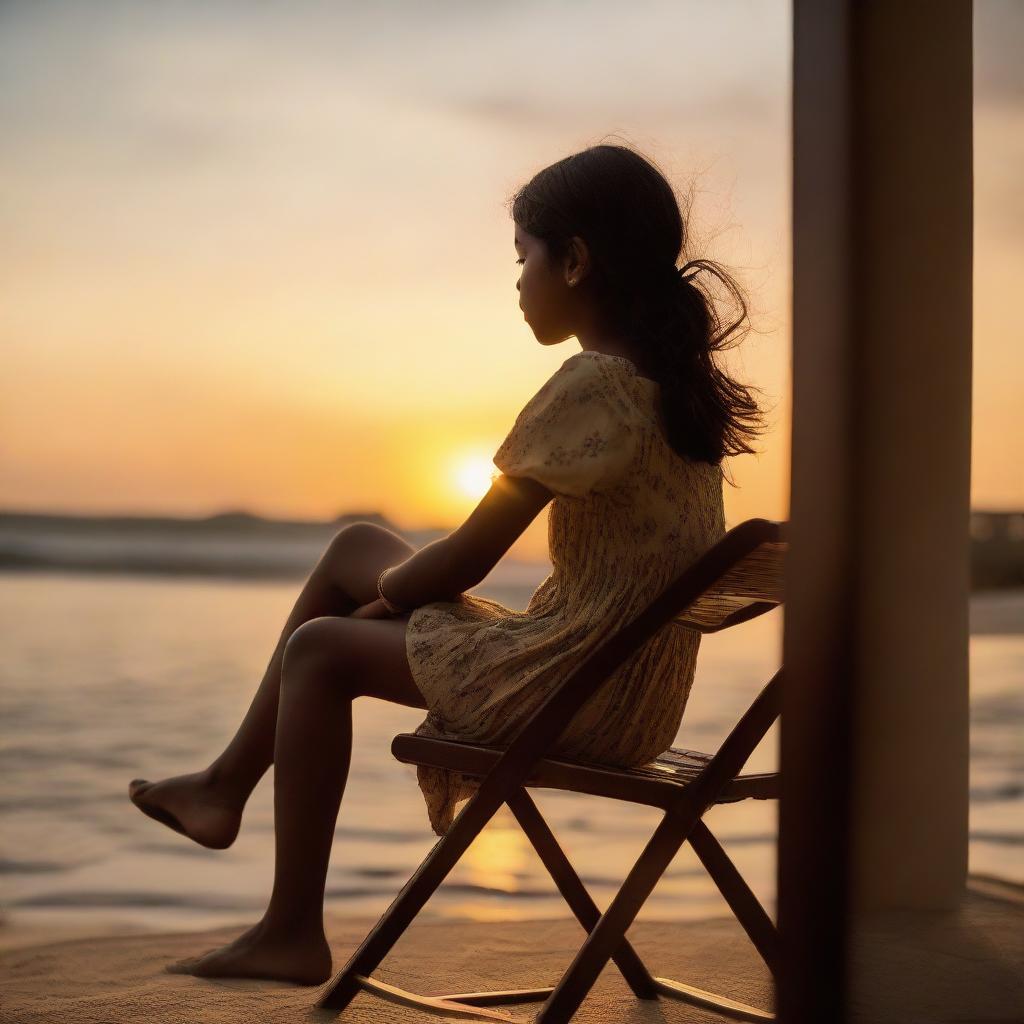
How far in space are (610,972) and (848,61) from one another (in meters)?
1.77

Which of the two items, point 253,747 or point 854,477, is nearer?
point 854,477

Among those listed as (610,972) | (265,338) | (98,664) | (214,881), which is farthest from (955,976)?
(265,338)

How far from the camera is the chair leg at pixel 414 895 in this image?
180 centimetres

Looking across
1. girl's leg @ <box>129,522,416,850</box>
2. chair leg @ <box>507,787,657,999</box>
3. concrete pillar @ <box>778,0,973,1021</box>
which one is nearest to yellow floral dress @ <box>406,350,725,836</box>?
chair leg @ <box>507,787,657,999</box>

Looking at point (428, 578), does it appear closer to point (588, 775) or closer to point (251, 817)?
point (588, 775)

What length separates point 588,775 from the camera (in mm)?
1766

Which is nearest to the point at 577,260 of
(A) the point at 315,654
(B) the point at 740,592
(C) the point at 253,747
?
(B) the point at 740,592

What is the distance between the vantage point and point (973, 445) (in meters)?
1.43

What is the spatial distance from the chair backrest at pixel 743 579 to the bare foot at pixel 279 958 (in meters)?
0.77

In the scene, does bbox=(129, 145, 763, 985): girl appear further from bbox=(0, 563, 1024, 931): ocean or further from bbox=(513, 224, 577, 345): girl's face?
bbox=(0, 563, 1024, 931): ocean

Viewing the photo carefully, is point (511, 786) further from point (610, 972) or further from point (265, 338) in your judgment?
point (265, 338)

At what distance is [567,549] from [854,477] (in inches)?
35.3

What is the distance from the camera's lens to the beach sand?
1247 millimetres

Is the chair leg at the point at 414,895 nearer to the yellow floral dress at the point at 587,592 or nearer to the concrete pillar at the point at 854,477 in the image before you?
the yellow floral dress at the point at 587,592
